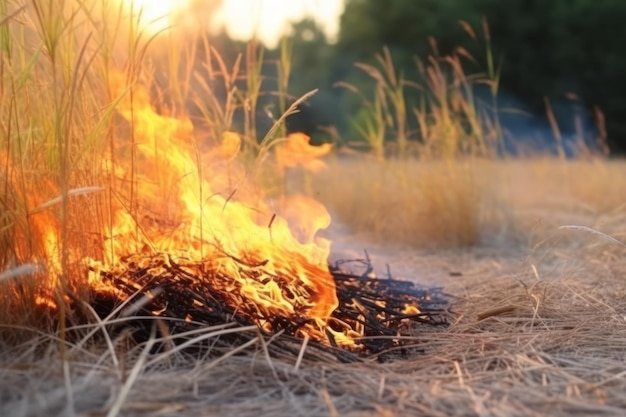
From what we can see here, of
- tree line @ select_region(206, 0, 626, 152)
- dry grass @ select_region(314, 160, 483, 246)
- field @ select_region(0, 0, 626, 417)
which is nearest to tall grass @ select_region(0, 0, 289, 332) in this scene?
field @ select_region(0, 0, 626, 417)

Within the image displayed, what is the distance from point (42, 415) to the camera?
4.27 feet

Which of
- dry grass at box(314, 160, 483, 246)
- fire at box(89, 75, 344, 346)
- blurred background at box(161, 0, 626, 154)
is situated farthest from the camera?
blurred background at box(161, 0, 626, 154)

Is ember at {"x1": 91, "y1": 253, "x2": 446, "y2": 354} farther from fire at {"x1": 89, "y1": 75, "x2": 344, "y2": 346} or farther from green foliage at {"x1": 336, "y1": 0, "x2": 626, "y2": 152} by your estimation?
green foliage at {"x1": 336, "y1": 0, "x2": 626, "y2": 152}

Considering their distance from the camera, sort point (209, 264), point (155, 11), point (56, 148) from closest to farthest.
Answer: point (56, 148) < point (209, 264) < point (155, 11)

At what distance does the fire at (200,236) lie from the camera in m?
2.00

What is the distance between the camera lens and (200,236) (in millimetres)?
2146

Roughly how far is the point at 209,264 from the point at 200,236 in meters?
0.10

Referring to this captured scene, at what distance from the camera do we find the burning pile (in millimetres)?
1887

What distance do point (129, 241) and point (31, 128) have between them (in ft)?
1.52

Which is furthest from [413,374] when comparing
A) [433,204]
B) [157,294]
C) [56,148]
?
[433,204]

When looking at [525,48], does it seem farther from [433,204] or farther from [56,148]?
[56,148]

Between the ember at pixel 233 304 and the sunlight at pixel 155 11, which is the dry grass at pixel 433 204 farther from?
the sunlight at pixel 155 11

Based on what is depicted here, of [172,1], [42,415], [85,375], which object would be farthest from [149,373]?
[172,1]

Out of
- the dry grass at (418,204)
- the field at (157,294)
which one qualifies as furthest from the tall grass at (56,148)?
the dry grass at (418,204)
